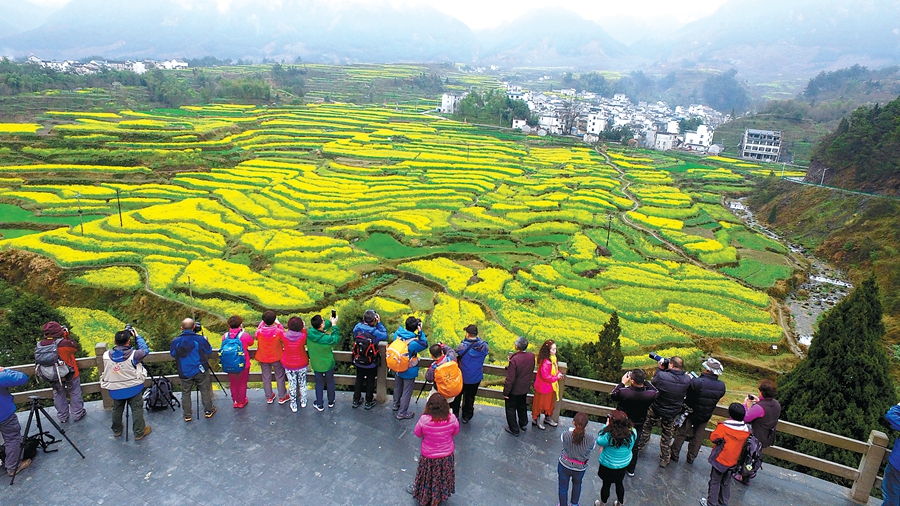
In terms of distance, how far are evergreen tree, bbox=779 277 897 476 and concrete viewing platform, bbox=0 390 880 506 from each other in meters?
3.14

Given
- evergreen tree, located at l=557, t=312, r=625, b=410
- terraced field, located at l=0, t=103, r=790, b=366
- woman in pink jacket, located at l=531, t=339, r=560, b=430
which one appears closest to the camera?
woman in pink jacket, located at l=531, t=339, r=560, b=430

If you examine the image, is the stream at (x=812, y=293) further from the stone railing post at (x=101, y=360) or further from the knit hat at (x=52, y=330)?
the knit hat at (x=52, y=330)

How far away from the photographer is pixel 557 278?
27.0 m

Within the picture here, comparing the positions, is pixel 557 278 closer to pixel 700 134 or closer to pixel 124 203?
pixel 124 203

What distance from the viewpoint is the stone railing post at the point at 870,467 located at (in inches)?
292

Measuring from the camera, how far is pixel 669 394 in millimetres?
7875

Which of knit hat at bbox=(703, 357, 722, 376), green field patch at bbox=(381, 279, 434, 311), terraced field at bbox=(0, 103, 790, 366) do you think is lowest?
green field patch at bbox=(381, 279, 434, 311)

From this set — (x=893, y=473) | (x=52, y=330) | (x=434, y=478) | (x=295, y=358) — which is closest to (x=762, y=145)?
(x=893, y=473)

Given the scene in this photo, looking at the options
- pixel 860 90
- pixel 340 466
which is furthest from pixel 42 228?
pixel 860 90

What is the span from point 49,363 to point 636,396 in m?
9.47

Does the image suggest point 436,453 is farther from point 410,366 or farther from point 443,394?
point 410,366

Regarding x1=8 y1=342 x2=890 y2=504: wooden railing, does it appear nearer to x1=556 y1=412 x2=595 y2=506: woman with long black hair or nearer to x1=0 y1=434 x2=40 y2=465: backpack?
x1=0 y1=434 x2=40 y2=465: backpack

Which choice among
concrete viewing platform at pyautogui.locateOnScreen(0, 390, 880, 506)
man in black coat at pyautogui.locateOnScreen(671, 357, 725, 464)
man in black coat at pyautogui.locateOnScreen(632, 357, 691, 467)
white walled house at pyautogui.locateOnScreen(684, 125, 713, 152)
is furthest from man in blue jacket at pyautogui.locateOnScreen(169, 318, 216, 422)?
white walled house at pyautogui.locateOnScreen(684, 125, 713, 152)

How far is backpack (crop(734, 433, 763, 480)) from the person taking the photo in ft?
24.4
